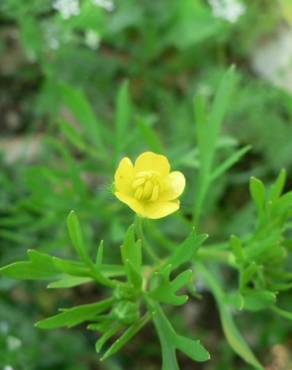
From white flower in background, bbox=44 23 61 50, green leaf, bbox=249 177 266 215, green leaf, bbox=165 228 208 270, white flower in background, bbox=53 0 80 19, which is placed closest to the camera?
green leaf, bbox=165 228 208 270

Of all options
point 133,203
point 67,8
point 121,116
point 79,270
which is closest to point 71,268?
point 79,270

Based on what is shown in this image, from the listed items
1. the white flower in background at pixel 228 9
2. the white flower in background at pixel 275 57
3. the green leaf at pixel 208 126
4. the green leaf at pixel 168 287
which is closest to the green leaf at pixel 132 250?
the green leaf at pixel 168 287

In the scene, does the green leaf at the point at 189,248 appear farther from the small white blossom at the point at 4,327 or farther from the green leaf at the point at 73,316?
the small white blossom at the point at 4,327

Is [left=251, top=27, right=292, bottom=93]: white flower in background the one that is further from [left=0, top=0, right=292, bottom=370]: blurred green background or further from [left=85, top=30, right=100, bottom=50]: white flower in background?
[left=85, top=30, right=100, bottom=50]: white flower in background

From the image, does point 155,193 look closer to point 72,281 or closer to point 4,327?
point 72,281

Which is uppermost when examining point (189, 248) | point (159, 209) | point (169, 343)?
point (159, 209)

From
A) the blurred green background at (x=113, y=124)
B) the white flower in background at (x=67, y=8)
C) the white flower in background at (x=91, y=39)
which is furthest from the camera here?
the white flower in background at (x=91, y=39)

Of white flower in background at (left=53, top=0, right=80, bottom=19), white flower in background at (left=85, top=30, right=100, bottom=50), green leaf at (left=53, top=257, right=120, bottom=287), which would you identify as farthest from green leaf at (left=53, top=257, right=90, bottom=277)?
white flower in background at (left=85, top=30, right=100, bottom=50)
